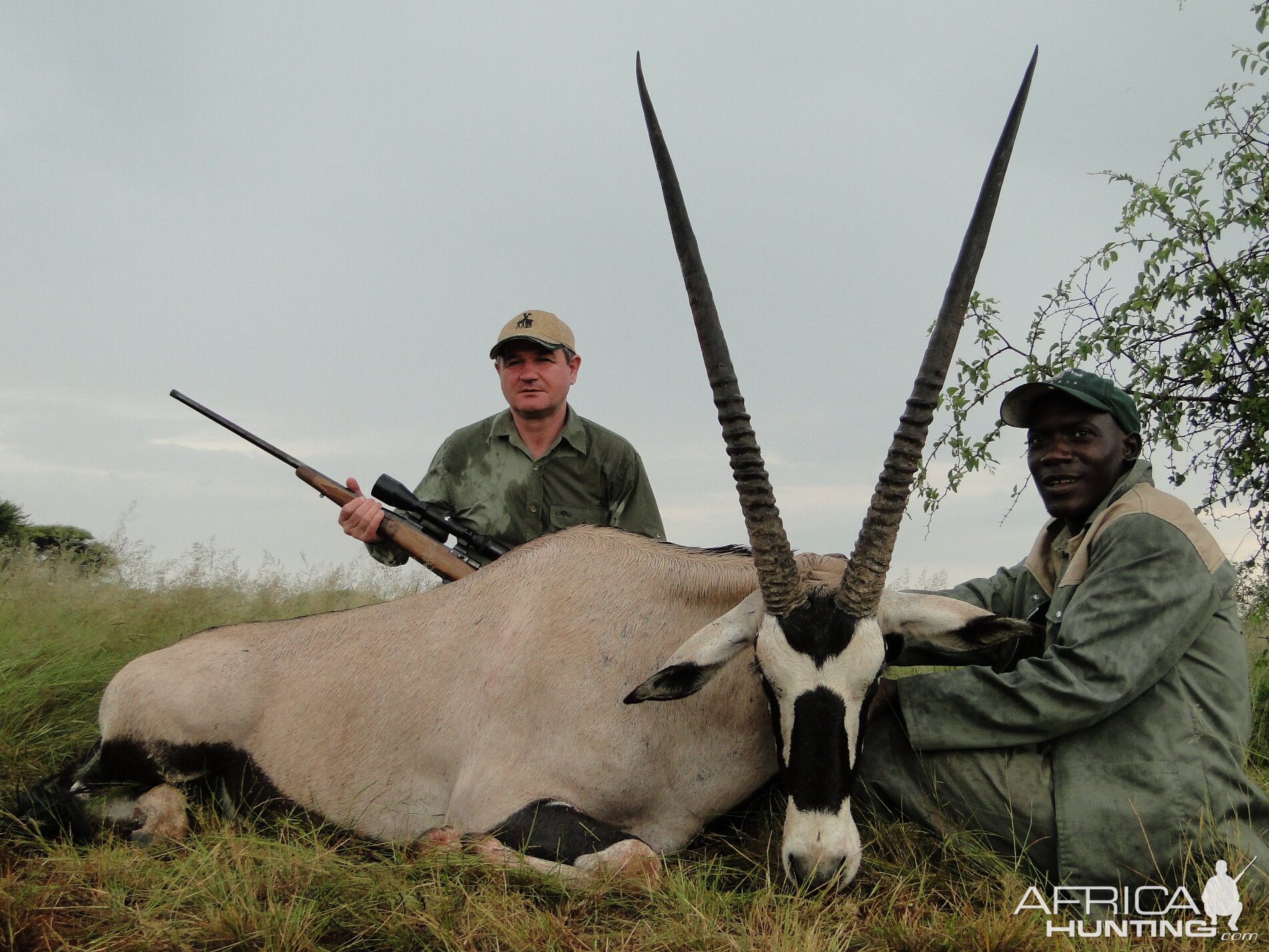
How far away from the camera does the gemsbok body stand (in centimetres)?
375

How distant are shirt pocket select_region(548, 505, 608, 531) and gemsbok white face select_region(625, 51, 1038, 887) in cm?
312

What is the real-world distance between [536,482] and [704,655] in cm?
345

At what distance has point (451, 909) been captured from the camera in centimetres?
339

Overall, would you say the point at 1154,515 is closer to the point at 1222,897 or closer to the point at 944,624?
the point at 944,624

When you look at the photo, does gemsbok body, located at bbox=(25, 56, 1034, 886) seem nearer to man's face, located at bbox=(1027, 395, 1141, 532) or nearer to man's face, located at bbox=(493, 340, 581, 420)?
man's face, located at bbox=(1027, 395, 1141, 532)

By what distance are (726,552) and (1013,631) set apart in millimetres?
1336

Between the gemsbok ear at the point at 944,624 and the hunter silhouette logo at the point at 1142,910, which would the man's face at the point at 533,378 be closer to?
the gemsbok ear at the point at 944,624

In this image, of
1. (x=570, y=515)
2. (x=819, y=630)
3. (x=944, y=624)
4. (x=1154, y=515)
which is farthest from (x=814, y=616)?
(x=570, y=515)

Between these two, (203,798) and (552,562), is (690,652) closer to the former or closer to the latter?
(552,562)

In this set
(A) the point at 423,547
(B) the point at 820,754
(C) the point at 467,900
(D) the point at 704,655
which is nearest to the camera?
(C) the point at 467,900

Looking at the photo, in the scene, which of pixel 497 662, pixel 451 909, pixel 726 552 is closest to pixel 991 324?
pixel 726 552

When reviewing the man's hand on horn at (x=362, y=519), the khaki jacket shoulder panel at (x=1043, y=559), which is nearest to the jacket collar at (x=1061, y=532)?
the khaki jacket shoulder panel at (x=1043, y=559)

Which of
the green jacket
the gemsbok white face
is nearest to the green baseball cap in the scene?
the green jacket

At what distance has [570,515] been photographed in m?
7.12
